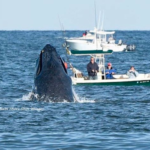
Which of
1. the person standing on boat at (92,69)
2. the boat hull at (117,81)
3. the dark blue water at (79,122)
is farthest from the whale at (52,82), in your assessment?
the boat hull at (117,81)

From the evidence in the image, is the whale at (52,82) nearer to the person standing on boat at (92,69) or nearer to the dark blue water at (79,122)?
the dark blue water at (79,122)

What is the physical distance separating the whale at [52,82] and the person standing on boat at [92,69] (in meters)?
8.77

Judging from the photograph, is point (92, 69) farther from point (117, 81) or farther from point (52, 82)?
point (52, 82)

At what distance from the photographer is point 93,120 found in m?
28.2

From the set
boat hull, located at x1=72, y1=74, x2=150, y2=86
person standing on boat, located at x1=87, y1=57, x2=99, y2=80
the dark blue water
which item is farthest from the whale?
boat hull, located at x1=72, y1=74, x2=150, y2=86

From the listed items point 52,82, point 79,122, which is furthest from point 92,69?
point 79,122

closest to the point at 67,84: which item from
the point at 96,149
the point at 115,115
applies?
the point at 115,115

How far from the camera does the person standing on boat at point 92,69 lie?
43259mm

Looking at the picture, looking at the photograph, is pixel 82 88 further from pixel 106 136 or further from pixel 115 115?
pixel 106 136

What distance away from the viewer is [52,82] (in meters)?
32.2

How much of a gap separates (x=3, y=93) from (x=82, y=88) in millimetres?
4901

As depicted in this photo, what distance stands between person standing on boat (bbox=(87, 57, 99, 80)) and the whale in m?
8.77

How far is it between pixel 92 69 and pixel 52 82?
37.3 feet

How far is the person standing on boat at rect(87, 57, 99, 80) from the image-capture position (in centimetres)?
4326
